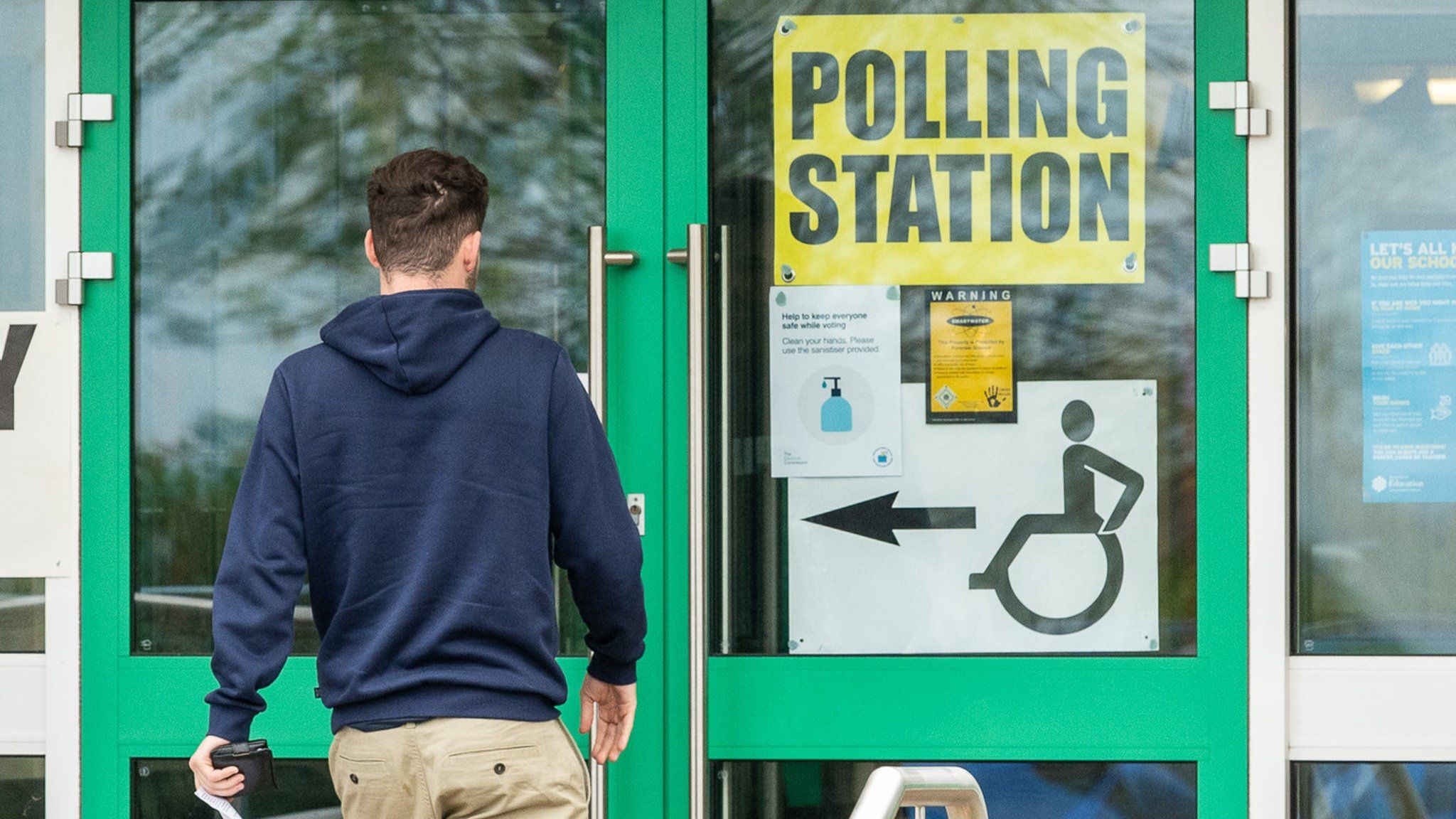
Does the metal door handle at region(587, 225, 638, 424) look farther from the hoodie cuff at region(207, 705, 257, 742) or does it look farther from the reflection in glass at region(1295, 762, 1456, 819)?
the reflection in glass at region(1295, 762, 1456, 819)

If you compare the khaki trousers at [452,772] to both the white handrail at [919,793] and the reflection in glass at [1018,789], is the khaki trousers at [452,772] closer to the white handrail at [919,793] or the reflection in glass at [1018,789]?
the white handrail at [919,793]

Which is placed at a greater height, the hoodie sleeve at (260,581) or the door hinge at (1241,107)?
the door hinge at (1241,107)

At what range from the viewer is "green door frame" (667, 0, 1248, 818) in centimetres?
302

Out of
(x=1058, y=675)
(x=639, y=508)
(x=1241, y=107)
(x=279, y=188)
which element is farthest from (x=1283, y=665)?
(x=279, y=188)

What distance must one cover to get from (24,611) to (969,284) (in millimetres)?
2145

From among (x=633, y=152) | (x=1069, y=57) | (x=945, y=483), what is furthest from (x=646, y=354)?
(x=1069, y=57)

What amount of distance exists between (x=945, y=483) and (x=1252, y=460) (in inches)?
24.7

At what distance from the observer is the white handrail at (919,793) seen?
1861 mm

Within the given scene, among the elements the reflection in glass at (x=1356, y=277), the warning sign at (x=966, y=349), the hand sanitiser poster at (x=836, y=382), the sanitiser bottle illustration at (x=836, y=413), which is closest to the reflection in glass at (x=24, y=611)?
the hand sanitiser poster at (x=836, y=382)

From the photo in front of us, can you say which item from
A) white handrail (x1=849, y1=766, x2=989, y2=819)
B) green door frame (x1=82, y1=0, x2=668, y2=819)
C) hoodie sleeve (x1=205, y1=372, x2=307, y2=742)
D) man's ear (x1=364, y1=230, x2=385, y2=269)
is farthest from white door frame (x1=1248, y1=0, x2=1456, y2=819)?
hoodie sleeve (x1=205, y1=372, x2=307, y2=742)

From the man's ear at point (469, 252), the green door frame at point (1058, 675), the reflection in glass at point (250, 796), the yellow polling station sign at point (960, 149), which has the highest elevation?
the yellow polling station sign at point (960, 149)

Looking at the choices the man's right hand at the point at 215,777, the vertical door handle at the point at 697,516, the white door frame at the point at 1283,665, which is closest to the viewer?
the man's right hand at the point at 215,777

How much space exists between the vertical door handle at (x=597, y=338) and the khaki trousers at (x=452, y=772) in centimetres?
76

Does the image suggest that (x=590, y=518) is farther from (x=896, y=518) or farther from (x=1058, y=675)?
(x=1058, y=675)
